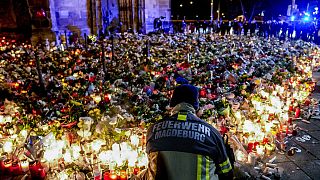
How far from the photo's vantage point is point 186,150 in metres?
3.07

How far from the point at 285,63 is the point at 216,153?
1080 cm

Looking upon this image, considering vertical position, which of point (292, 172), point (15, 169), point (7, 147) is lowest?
point (292, 172)

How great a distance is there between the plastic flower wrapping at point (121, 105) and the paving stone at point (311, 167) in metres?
0.62

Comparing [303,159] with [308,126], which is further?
[308,126]

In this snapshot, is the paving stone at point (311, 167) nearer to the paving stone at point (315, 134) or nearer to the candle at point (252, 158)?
the candle at point (252, 158)

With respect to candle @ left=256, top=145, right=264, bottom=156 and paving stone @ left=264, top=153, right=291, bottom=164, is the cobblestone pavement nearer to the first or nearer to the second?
paving stone @ left=264, top=153, right=291, bottom=164

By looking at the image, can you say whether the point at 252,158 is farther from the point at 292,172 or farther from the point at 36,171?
the point at 36,171

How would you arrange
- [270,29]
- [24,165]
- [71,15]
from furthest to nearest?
1. [270,29]
2. [71,15]
3. [24,165]

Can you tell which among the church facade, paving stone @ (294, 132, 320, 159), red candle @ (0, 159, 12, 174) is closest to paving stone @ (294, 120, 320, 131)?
paving stone @ (294, 132, 320, 159)

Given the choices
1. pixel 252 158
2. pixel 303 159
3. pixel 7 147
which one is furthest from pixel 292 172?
pixel 7 147

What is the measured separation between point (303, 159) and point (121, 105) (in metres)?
4.33

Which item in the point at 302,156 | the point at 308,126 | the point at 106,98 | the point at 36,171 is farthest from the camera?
the point at 106,98

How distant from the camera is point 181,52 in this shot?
15609mm

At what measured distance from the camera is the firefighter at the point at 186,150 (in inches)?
121
